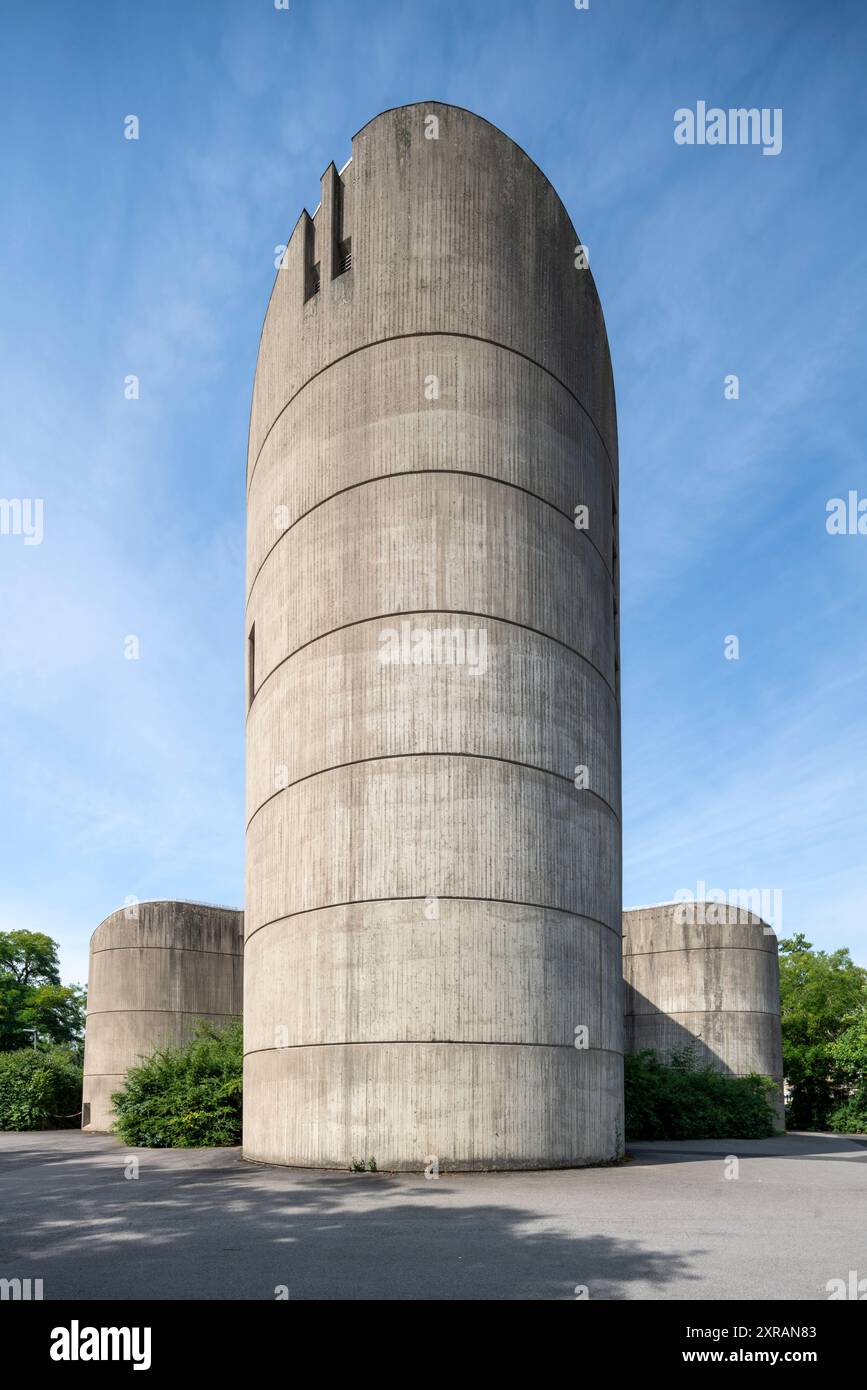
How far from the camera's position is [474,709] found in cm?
1562

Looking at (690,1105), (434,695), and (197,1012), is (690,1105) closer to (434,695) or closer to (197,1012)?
(434,695)

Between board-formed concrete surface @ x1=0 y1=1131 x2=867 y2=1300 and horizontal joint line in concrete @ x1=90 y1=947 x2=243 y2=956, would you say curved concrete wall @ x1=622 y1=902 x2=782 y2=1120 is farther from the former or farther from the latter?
board-formed concrete surface @ x1=0 y1=1131 x2=867 y2=1300

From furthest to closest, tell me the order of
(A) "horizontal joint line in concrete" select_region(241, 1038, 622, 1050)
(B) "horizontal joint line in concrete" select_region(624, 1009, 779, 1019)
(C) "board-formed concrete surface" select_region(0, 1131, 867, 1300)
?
1. (B) "horizontal joint line in concrete" select_region(624, 1009, 779, 1019)
2. (A) "horizontal joint line in concrete" select_region(241, 1038, 622, 1050)
3. (C) "board-formed concrete surface" select_region(0, 1131, 867, 1300)

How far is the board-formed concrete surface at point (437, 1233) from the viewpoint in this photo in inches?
284

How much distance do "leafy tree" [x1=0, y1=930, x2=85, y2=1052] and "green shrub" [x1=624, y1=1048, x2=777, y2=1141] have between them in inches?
1937

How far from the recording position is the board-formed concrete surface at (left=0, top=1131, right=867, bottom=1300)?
7.21 metres

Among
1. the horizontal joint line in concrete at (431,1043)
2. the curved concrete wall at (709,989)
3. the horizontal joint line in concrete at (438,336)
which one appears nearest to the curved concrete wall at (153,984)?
the curved concrete wall at (709,989)

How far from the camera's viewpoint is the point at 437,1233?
9.27 meters

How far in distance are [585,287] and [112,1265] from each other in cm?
1721

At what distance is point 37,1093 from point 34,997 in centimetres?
3428

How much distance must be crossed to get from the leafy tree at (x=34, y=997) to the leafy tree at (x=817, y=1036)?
43617 millimetres

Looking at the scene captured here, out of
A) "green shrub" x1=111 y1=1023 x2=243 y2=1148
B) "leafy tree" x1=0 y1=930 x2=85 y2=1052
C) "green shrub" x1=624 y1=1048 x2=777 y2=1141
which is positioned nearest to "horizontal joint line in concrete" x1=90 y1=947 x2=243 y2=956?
"green shrub" x1=111 y1=1023 x2=243 y2=1148

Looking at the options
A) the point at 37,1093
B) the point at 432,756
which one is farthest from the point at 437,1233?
the point at 37,1093

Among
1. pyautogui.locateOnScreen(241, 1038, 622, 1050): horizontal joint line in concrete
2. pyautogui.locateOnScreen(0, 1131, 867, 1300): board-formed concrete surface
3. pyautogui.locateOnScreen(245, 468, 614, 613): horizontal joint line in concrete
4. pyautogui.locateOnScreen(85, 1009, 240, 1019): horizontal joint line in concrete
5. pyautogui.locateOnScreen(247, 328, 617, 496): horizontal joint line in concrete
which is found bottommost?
pyautogui.locateOnScreen(85, 1009, 240, 1019): horizontal joint line in concrete
